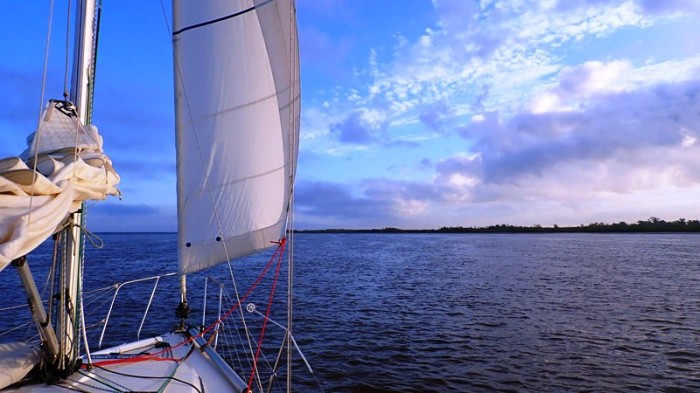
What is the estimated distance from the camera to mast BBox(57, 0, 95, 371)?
407 centimetres

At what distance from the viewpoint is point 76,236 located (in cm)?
412

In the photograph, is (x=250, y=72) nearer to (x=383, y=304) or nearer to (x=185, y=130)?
(x=185, y=130)

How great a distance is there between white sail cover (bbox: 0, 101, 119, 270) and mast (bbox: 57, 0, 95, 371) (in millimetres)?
329

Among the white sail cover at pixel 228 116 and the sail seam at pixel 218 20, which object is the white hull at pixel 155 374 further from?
the sail seam at pixel 218 20

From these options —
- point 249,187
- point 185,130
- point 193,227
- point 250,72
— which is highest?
point 250,72

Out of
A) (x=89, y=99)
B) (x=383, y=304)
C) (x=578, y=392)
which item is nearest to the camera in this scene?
(x=89, y=99)

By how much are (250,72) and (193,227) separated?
2.31 meters

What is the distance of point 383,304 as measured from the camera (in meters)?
18.2

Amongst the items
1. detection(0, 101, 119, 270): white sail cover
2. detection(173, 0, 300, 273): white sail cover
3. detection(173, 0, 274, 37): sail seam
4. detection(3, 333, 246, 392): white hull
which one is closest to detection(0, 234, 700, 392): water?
detection(3, 333, 246, 392): white hull

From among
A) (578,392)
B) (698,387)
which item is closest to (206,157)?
(578,392)

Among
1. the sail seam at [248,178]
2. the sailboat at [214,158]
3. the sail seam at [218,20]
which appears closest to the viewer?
the sailboat at [214,158]

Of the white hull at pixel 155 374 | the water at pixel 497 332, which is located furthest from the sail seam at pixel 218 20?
the water at pixel 497 332

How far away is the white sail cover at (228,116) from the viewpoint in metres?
5.68

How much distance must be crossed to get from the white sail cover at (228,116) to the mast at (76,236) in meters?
1.37
